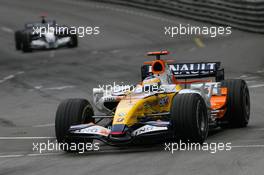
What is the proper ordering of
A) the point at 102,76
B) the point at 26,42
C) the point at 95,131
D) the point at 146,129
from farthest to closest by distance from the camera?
the point at 26,42 < the point at 102,76 < the point at 95,131 < the point at 146,129

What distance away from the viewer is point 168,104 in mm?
14961

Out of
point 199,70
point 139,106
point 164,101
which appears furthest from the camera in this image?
point 199,70

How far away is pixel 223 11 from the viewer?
125ft

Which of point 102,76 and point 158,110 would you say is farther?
point 102,76

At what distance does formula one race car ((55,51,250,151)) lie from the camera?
13.7 metres

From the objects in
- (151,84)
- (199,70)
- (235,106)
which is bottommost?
(235,106)

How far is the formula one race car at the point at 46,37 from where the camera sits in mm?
34844

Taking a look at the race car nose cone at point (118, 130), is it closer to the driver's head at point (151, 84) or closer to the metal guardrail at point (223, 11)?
the driver's head at point (151, 84)

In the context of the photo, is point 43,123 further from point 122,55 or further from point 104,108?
point 122,55

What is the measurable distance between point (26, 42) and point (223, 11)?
8.67m

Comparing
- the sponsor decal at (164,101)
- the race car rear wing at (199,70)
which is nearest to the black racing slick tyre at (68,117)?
the sponsor decal at (164,101)

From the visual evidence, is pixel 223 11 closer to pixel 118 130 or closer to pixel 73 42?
pixel 73 42

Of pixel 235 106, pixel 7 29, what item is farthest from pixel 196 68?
pixel 7 29

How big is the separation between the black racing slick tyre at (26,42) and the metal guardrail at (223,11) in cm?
836
